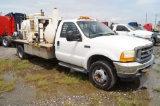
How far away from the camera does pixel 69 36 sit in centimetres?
566

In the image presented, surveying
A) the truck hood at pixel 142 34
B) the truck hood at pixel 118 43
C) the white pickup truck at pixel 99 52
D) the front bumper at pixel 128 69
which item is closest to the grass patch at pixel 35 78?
the white pickup truck at pixel 99 52

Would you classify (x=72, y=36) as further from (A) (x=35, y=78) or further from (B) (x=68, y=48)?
(A) (x=35, y=78)

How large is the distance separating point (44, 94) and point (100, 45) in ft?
6.59

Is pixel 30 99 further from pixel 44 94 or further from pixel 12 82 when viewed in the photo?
pixel 12 82

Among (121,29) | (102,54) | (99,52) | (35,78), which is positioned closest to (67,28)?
(99,52)

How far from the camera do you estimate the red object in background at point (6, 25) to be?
14.9 metres

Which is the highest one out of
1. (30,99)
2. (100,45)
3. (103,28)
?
(103,28)

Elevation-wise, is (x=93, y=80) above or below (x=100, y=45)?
below

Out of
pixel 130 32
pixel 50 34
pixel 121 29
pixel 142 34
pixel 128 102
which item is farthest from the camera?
pixel 121 29

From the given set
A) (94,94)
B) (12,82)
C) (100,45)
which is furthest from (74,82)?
(12,82)

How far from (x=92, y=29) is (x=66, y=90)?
2.06 metres

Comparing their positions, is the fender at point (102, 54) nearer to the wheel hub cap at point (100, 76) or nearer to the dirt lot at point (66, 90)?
the wheel hub cap at point (100, 76)

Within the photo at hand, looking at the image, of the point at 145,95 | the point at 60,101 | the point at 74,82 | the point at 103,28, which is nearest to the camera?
the point at 60,101

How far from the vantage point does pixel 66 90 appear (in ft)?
17.8
